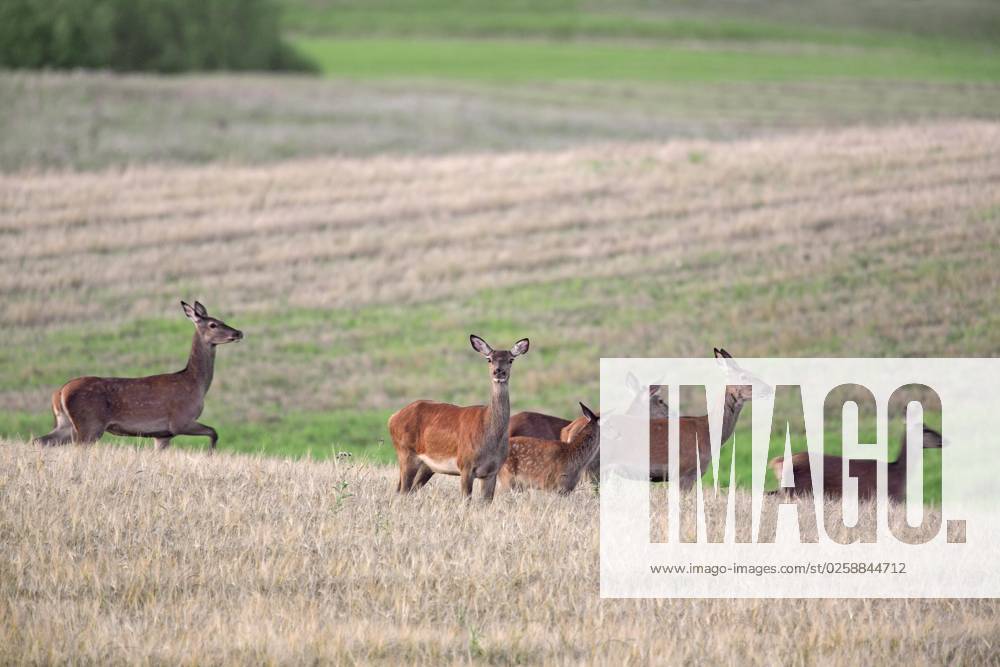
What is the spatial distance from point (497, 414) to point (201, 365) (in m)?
4.55

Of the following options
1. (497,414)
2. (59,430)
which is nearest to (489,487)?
(497,414)

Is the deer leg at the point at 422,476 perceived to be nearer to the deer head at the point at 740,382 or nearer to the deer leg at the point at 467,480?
the deer leg at the point at 467,480

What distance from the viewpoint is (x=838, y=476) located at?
1483 cm

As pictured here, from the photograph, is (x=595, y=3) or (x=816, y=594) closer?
(x=816, y=594)

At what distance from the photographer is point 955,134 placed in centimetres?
3691

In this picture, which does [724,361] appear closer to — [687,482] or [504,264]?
[687,482]

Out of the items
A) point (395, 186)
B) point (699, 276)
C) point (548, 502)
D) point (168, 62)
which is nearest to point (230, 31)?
point (168, 62)

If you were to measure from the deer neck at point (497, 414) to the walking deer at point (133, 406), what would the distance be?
4.07m

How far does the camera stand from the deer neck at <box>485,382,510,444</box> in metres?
12.0

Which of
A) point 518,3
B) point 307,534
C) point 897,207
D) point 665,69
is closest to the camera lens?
point 307,534

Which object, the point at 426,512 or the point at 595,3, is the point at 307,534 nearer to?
the point at 426,512

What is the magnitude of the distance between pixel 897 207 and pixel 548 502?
2010 cm

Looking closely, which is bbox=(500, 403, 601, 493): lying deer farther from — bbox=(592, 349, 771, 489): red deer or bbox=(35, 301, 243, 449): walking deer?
bbox=(35, 301, 243, 449): walking deer

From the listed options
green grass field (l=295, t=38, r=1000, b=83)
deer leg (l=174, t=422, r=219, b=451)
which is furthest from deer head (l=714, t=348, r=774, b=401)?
green grass field (l=295, t=38, r=1000, b=83)
